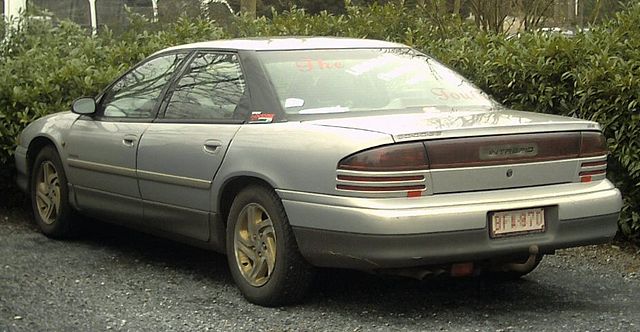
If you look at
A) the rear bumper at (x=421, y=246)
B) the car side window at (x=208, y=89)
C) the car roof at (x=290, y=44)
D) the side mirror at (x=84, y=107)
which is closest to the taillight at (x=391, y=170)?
the rear bumper at (x=421, y=246)

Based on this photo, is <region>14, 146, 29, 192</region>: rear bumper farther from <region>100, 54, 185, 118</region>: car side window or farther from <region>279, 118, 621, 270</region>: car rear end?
<region>279, 118, 621, 270</region>: car rear end

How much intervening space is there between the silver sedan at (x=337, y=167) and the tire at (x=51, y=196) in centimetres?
51

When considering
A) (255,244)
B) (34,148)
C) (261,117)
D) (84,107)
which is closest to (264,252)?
(255,244)

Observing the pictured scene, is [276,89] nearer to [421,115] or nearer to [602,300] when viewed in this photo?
[421,115]

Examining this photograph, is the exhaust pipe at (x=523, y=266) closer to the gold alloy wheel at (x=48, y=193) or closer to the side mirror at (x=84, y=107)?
the side mirror at (x=84, y=107)

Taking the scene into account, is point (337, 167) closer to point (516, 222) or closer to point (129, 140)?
point (516, 222)

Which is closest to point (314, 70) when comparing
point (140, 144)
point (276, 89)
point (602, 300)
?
point (276, 89)

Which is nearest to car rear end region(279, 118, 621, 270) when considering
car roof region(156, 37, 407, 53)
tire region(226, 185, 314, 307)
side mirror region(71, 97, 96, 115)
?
tire region(226, 185, 314, 307)

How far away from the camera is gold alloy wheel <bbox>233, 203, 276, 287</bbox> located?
18.5ft

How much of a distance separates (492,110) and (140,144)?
2.14m

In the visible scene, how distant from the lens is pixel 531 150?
536cm

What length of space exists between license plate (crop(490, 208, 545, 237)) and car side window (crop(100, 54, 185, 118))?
247cm

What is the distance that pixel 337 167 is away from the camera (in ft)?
17.0

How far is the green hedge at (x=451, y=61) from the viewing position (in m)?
7.07
